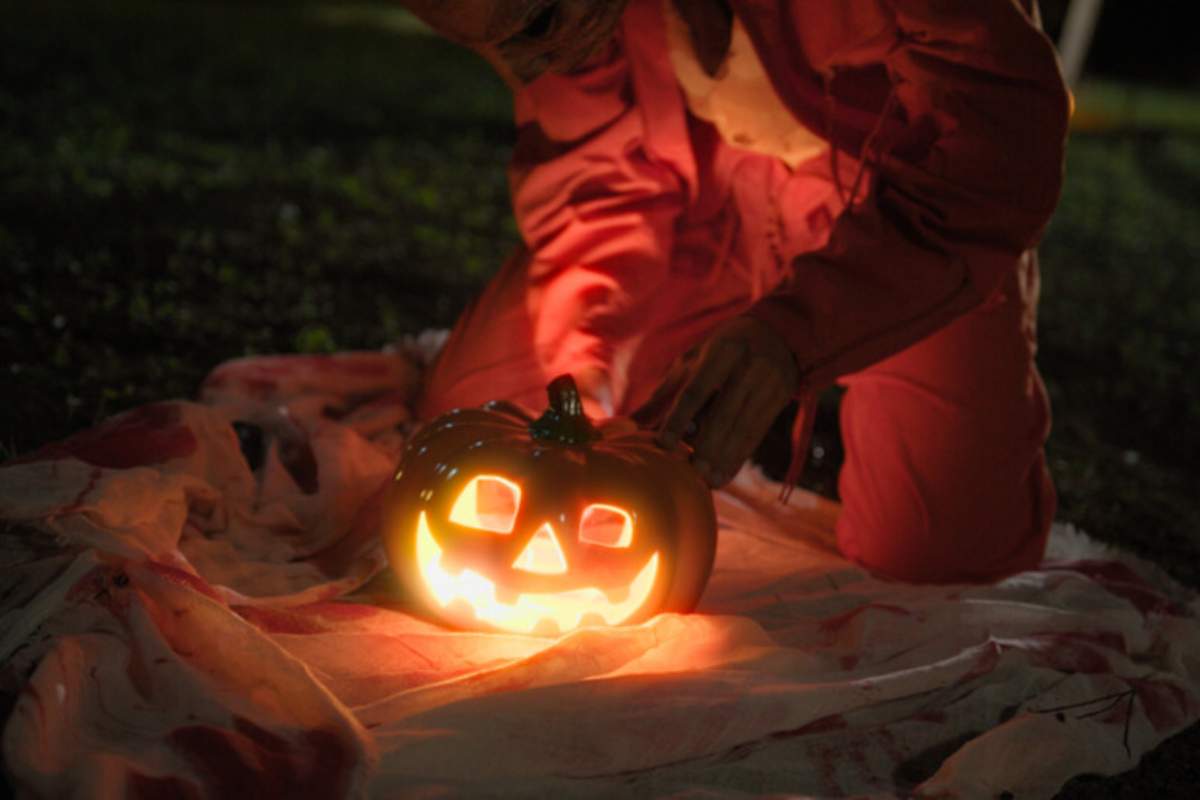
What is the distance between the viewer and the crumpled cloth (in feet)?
5.82

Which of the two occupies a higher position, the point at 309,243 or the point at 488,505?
the point at 488,505

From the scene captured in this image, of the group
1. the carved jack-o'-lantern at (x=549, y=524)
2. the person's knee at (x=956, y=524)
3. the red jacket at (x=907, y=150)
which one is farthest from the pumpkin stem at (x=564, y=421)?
the person's knee at (x=956, y=524)

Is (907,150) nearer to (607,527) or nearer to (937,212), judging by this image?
(937,212)

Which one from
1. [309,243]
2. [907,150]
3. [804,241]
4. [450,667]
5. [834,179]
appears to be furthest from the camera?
[309,243]

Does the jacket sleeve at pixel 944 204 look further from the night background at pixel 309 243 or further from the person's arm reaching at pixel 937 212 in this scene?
the night background at pixel 309 243

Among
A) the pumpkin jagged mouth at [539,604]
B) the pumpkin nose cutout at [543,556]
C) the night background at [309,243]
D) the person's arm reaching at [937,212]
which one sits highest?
the person's arm reaching at [937,212]

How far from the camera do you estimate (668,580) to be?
225 centimetres

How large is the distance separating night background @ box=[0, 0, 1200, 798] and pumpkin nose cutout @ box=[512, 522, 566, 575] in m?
0.91

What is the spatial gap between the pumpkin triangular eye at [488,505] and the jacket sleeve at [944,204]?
1.82 ft

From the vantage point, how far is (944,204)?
2.32 m

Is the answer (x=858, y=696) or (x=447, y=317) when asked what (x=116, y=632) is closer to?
(x=858, y=696)

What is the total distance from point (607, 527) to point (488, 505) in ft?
0.72

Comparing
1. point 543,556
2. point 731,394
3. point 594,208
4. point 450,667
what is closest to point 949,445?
point 731,394

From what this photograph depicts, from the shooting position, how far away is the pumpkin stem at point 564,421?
2.24 meters
